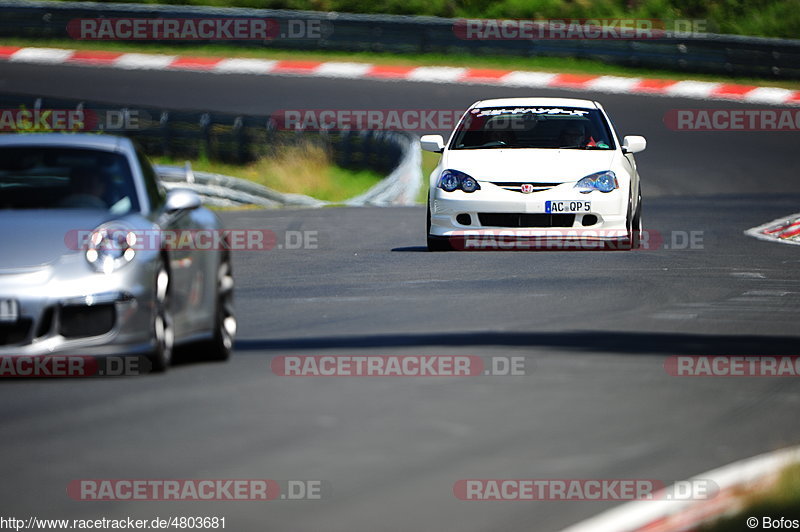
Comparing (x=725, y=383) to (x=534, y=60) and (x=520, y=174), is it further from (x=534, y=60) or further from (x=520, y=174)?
(x=534, y=60)

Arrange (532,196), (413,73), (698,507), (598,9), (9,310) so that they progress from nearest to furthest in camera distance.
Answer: (698,507), (9,310), (532,196), (413,73), (598,9)

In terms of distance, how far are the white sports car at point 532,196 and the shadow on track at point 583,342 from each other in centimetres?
441

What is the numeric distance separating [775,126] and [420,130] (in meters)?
5.92

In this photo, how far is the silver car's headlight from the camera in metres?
7.86

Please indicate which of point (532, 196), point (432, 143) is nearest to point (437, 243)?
point (432, 143)

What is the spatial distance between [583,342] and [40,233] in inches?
127

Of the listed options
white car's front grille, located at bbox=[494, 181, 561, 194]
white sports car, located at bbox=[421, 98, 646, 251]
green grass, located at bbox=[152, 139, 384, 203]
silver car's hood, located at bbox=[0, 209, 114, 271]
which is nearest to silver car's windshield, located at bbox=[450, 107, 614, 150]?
white sports car, located at bbox=[421, 98, 646, 251]

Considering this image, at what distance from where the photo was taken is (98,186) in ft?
28.1

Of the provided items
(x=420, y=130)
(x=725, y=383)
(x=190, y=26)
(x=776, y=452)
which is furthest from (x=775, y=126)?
(x=776, y=452)

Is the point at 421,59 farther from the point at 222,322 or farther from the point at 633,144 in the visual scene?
the point at 222,322

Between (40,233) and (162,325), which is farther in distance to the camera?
(162,325)

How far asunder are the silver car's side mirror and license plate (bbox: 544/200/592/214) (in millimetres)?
6002

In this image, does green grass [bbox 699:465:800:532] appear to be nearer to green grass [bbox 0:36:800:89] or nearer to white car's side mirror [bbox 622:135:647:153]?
white car's side mirror [bbox 622:135:647:153]

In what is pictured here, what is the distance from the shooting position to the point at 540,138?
15.4 meters
